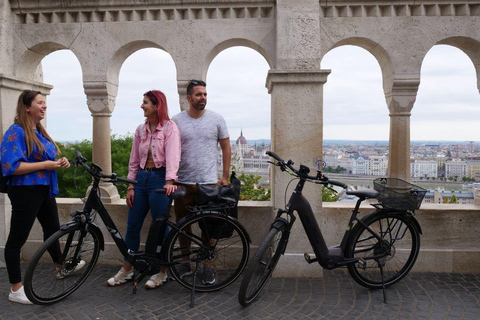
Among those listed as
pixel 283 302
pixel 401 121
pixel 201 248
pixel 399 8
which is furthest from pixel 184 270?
pixel 399 8

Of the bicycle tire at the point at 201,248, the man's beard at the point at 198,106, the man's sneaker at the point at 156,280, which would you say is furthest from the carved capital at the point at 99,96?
the man's sneaker at the point at 156,280

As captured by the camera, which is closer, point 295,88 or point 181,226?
point 181,226

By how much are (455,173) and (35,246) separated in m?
12.1

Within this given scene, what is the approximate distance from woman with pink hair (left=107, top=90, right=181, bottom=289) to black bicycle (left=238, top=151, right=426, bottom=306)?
2.92ft

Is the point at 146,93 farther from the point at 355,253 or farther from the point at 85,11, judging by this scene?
the point at 355,253

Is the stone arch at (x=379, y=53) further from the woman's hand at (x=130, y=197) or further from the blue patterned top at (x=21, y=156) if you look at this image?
the blue patterned top at (x=21, y=156)

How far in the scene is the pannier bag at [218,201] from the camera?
3434 millimetres

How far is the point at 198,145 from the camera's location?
361cm

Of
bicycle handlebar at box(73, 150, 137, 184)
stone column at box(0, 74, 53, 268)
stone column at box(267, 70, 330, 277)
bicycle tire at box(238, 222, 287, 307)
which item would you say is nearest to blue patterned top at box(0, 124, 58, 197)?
bicycle handlebar at box(73, 150, 137, 184)

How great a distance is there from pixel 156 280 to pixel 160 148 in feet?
4.07

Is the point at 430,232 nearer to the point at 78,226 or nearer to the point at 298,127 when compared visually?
the point at 298,127

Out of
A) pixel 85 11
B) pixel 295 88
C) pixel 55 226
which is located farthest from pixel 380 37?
pixel 55 226

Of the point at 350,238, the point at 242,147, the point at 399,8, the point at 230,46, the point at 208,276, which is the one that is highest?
the point at 399,8

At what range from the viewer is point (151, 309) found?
10.7ft
